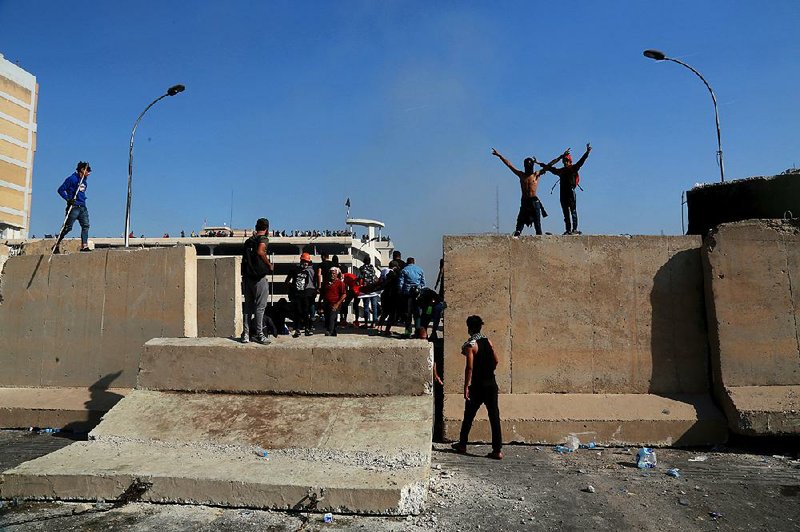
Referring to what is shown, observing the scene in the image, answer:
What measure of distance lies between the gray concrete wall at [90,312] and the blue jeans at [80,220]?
1176mm

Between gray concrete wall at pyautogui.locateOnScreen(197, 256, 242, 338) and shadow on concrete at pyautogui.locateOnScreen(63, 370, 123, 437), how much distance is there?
5.30ft

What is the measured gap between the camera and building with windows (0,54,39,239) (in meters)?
39.8

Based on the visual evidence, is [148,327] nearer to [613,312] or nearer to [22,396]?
[22,396]

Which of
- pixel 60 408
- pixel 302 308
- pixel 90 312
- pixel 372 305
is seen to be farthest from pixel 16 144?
pixel 302 308

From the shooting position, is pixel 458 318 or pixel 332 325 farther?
pixel 332 325

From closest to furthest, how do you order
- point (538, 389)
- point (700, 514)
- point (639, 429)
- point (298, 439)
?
point (700, 514), point (298, 439), point (639, 429), point (538, 389)

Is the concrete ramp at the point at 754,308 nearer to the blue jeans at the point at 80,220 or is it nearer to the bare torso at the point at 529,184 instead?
the bare torso at the point at 529,184

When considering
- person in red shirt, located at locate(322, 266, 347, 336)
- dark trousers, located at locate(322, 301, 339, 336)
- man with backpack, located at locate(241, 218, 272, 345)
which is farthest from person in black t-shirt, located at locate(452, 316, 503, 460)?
person in red shirt, located at locate(322, 266, 347, 336)

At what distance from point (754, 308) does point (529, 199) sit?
3832 millimetres

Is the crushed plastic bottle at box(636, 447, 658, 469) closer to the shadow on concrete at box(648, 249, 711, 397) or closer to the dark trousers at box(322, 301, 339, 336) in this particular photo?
the shadow on concrete at box(648, 249, 711, 397)

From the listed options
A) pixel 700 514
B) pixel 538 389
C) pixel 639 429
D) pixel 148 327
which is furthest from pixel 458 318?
pixel 148 327

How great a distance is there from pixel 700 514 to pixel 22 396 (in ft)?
33.0

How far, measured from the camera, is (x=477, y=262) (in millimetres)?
8219

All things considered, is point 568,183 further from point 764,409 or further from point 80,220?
point 80,220
